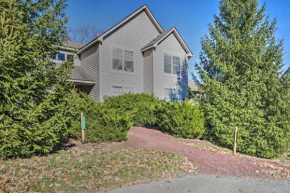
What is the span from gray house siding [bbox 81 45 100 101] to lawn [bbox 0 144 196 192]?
26.3 ft

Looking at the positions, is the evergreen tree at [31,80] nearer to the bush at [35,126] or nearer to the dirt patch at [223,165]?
the bush at [35,126]

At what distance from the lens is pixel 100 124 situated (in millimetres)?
7852

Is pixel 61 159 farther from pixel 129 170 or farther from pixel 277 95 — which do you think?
pixel 277 95

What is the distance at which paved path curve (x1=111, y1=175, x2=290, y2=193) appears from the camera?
13.8 feet

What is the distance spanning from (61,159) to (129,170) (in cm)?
200

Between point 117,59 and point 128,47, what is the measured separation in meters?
1.35

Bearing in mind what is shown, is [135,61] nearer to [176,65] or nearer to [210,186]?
[176,65]

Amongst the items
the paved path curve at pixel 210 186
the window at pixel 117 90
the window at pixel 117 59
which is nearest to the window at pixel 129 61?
the window at pixel 117 59

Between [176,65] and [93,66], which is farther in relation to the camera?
[176,65]

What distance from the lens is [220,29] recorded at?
1112 cm

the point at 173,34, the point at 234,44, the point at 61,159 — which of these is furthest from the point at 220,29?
the point at 61,159

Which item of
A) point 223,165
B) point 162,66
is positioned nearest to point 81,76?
point 162,66

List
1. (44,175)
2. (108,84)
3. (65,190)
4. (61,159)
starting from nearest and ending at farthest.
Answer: (65,190) < (44,175) < (61,159) < (108,84)

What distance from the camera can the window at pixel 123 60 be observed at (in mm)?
14789
